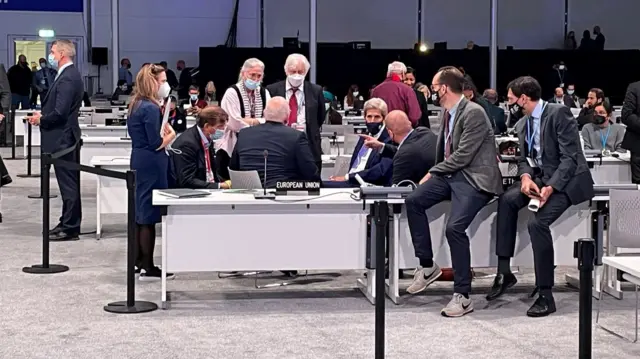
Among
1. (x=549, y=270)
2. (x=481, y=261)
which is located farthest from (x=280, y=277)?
(x=549, y=270)

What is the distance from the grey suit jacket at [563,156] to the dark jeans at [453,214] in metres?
0.36

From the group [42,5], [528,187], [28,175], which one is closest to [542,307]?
[528,187]

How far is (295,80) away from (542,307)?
99.1 inches

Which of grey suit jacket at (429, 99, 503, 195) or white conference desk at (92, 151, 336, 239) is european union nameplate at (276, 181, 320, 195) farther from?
white conference desk at (92, 151, 336, 239)

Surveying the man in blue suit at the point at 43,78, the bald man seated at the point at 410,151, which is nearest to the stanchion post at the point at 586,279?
the bald man seated at the point at 410,151

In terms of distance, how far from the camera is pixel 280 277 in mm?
7016

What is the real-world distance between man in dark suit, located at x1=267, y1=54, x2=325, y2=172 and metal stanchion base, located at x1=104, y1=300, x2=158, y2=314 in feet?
6.59

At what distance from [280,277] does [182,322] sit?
143cm

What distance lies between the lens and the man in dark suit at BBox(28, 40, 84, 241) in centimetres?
814

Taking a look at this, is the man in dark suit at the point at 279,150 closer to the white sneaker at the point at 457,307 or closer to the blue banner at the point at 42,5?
the white sneaker at the point at 457,307

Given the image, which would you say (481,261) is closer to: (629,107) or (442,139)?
(442,139)

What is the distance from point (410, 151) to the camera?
638 centimetres

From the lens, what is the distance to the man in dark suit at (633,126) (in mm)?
8680

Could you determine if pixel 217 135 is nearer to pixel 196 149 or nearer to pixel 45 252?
pixel 196 149
